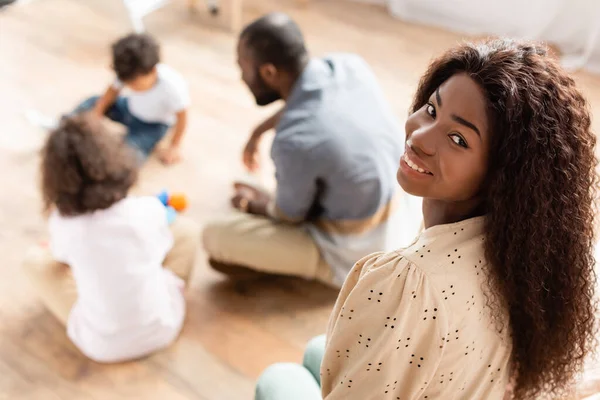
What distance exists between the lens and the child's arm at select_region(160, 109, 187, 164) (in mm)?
1986

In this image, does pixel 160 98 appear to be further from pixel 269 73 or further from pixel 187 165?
pixel 269 73

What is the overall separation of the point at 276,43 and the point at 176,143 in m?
0.69

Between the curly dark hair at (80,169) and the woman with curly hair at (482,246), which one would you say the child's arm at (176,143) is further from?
the woman with curly hair at (482,246)

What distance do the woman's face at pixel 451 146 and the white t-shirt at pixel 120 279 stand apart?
0.77 metres

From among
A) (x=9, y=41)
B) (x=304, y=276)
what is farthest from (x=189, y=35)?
(x=304, y=276)

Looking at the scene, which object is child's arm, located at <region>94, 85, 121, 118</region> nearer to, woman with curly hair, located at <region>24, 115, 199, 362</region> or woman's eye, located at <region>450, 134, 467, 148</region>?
woman with curly hair, located at <region>24, 115, 199, 362</region>

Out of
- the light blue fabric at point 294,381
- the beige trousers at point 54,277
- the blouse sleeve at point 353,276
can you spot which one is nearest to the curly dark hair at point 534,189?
the blouse sleeve at point 353,276

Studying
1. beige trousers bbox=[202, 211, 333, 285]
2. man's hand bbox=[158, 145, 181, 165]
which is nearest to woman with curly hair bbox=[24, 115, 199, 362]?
beige trousers bbox=[202, 211, 333, 285]

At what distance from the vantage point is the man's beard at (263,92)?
1513 mm

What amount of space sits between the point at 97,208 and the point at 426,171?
0.80 meters

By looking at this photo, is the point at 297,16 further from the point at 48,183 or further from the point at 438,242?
the point at 438,242

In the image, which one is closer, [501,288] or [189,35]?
[501,288]

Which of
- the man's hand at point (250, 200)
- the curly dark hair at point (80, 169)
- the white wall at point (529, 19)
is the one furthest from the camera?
the white wall at point (529, 19)

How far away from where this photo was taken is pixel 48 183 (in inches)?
51.1
